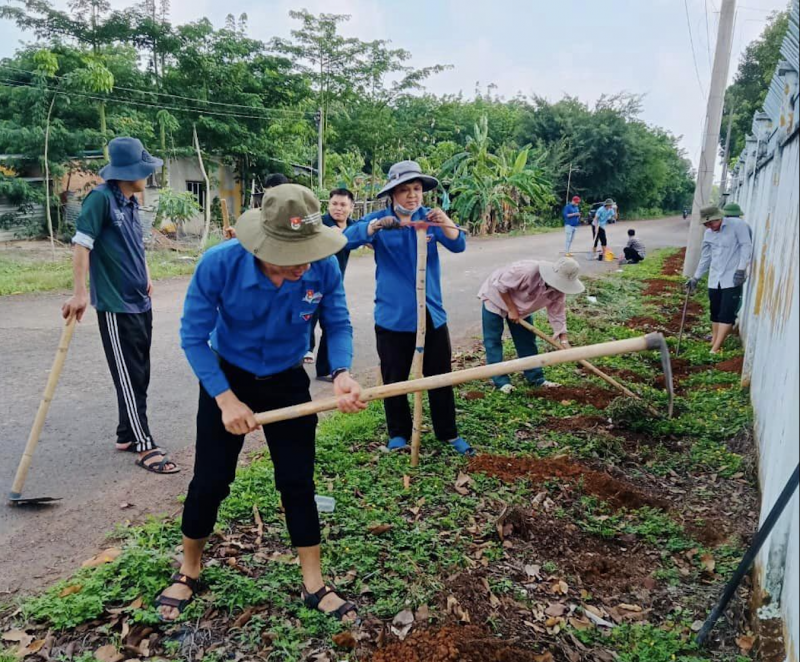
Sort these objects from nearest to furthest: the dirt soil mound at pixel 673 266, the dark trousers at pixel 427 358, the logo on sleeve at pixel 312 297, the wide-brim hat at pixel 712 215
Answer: the logo on sleeve at pixel 312 297
the dark trousers at pixel 427 358
the wide-brim hat at pixel 712 215
the dirt soil mound at pixel 673 266

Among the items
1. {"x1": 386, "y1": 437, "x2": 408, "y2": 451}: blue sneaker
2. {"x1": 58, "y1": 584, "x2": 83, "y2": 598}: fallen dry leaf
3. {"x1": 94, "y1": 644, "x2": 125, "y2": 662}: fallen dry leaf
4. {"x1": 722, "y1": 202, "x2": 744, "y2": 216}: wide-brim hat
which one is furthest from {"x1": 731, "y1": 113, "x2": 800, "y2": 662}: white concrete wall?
{"x1": 58, "y1": 584, "x2": 83, "y2": 598}: fallen dry leaf

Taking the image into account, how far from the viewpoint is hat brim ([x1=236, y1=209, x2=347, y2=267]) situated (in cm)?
243

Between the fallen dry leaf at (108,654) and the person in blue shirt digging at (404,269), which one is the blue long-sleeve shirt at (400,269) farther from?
the fallen dry leaf at (108,654)

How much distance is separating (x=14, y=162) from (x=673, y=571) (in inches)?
728

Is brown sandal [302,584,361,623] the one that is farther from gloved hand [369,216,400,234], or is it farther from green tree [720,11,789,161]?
green tree [720,11,789,161]

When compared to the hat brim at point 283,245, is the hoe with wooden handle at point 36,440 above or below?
below

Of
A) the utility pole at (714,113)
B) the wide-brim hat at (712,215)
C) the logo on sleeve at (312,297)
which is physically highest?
the utility pole at (714,113)

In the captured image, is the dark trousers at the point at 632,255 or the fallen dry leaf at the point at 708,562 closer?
the fallen dry leaf at the point at 708,562

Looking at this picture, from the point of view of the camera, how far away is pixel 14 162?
16.8 meters

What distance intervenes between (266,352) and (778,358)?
2985mm

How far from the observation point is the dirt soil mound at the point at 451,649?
2.57m

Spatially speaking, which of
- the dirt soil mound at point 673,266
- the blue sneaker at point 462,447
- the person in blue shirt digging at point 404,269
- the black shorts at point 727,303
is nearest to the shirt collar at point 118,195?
the person in blue shirt digging at point 404,269

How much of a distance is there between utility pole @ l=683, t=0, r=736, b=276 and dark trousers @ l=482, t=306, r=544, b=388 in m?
8.14

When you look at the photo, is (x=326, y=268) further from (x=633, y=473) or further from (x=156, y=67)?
(x=156, y=67)
